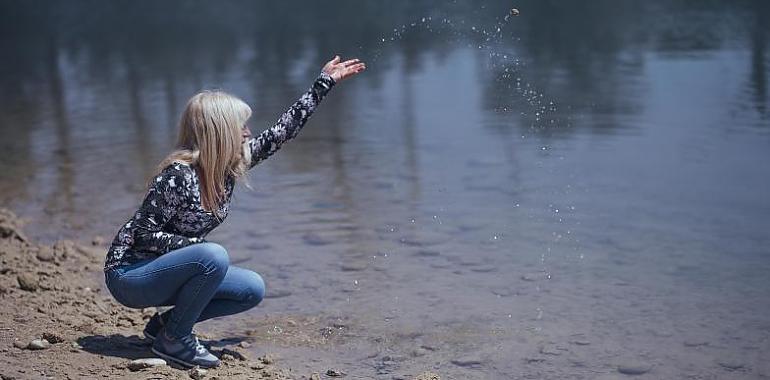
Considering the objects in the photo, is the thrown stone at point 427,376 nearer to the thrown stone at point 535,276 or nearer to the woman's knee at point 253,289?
the woman's knee at point 253,289

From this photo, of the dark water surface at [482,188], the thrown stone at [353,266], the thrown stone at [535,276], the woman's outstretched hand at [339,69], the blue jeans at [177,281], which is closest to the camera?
the blue jeans at [177,281]

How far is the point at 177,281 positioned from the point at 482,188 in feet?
12.7

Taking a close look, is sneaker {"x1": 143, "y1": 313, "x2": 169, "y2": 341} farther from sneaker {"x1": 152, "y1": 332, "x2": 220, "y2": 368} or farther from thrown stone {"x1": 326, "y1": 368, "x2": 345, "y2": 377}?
thrown stone {"x1": 326, "y1": 368, "x2": 345, "y2": 377}

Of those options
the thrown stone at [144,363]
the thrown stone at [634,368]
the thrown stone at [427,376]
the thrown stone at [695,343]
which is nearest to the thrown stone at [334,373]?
the thrown stone at [427,376]

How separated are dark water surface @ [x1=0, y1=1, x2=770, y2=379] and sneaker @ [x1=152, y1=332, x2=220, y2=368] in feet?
1.51

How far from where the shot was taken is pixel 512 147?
30.5 feet

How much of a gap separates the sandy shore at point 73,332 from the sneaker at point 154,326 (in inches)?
2.2

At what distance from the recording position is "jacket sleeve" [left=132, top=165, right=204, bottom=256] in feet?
14.2

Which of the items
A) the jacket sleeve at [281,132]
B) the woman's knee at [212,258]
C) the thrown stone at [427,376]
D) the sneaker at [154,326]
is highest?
the jacket sleeve at [281,132]

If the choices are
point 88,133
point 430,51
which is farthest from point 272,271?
point 430,51

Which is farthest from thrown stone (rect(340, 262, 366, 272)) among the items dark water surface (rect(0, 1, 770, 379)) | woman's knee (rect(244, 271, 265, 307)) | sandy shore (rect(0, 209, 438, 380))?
woman's knee (rect(244, 271, 265, 307))

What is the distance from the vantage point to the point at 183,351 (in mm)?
4582

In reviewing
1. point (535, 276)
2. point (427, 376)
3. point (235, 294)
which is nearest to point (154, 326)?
point (235, 294)

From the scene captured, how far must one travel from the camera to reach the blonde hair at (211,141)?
14.3 feet
